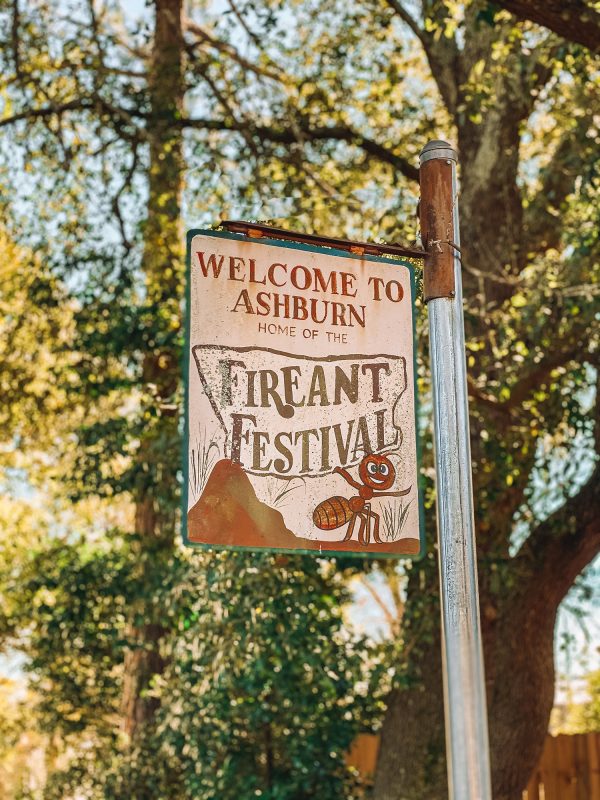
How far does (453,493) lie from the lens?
3545 mm

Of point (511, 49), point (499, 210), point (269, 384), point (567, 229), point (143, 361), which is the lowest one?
point (269, 384)

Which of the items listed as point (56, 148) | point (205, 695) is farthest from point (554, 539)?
point (56, 148)

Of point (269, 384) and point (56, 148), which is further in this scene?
point (56, 148)

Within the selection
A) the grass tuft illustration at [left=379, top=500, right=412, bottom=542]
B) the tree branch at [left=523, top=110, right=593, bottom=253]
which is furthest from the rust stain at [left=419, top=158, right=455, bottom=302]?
the tree branch at [left=523, top=110, right=593, bottom=253]

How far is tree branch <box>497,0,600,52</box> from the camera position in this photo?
6.77 meters

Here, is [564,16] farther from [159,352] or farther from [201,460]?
[159,352]

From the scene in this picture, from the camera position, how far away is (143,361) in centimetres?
1043

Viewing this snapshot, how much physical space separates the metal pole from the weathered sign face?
248 mm

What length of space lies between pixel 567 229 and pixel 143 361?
4.00 metres

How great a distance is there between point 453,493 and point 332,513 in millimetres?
428

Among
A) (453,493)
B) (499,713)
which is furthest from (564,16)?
(499,713)

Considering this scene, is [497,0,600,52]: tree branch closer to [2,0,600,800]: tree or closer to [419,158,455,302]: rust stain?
[2,0,600,800]: tree

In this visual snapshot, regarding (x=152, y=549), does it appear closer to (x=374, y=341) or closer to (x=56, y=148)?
(x=56, y=148)

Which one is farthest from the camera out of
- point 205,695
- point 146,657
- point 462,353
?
point 146,657
